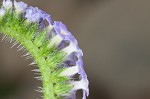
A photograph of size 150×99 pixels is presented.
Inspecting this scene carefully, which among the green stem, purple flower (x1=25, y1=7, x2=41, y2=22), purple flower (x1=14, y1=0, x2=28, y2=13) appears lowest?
the green stem

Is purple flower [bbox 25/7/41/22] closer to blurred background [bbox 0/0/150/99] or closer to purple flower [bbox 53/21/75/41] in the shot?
purple flower [bbox 53/21/75/41]

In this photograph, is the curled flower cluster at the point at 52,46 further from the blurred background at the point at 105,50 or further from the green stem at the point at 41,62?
the blurred background at the point at 105,50

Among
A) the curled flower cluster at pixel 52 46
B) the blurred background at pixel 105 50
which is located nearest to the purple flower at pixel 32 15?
the curled flower cluster at pixel 52 46

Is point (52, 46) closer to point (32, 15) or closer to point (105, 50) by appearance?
point (32, 15)

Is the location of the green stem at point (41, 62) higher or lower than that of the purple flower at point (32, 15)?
lower

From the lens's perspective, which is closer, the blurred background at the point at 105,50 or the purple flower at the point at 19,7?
the purple flower at the point at 19,7

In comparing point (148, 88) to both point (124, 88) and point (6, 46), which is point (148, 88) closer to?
point (124, 88)

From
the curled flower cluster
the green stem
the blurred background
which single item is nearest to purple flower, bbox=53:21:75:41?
the curled flower cluster

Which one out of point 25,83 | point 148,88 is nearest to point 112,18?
point 148,88
